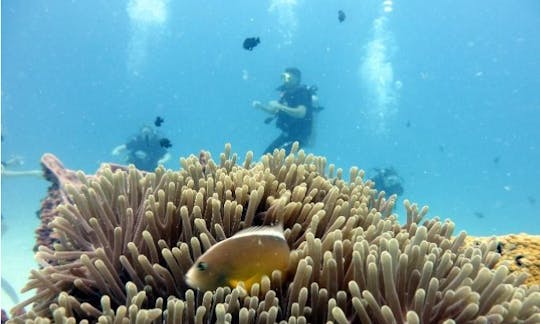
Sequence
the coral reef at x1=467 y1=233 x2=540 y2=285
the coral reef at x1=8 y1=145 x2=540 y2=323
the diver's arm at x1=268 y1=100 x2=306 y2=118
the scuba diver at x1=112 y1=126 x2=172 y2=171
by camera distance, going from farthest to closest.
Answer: the scuba diver at x1=112 y1=126 x2=172 y2=171 < the diver's arm at x1=268 y1=100 x2=306 y2=118 < the coral reef at x1=467 y1=233 x2=540 y2=285 < the coral reef at x1=8 y1=145 x2=540 y2=323

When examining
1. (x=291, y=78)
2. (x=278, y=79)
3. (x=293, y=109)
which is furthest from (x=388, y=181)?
(x=278, y=79)

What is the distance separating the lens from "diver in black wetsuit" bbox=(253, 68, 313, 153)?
58.2ft

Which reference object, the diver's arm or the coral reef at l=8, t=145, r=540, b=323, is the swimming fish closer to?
the coral reef at l=8, t=145, r=540, b=323

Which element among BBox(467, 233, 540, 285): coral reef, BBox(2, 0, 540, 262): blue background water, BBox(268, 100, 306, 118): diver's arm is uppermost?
BBox(2, 0, 540, 262): blue background water

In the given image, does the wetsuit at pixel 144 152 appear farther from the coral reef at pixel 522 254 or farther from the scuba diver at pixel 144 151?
the coral reef at pixel 522 254

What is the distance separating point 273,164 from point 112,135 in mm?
104041

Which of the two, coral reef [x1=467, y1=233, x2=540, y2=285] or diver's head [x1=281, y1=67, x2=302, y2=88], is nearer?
coral reef [x1=467, y1=233, x2=540, y2=285]

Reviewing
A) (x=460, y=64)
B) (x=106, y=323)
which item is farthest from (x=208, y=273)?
(x=460, y=64)

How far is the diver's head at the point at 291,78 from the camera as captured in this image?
1771 cm

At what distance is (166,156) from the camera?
19422 millimetres

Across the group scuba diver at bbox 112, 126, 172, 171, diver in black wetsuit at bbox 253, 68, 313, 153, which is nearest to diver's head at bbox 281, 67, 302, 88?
diver in black wetsuit at bbox 253, 68, 313, 153

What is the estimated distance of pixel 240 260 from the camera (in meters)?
2.10

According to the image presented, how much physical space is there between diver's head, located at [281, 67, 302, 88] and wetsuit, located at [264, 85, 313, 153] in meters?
0.21

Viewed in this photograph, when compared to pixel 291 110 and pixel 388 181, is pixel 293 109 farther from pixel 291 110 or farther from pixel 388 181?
pixel 388 181
